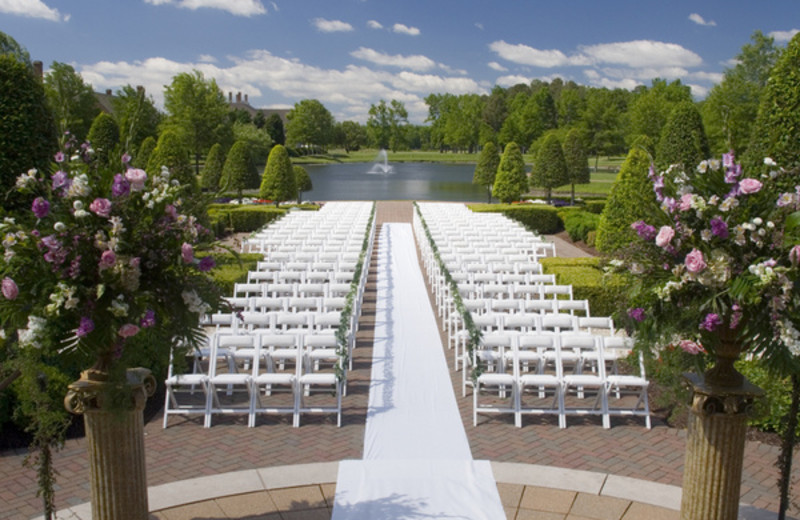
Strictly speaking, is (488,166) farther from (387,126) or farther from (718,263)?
(387,126)

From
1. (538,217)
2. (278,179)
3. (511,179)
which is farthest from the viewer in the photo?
(511,179)

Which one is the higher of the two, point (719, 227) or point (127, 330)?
point (719, 227)

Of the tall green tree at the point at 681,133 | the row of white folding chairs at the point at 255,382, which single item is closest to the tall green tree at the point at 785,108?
the row of white folding chairs at the point at 255,382

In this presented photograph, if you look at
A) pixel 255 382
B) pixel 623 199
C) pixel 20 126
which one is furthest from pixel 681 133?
pixel 20 126

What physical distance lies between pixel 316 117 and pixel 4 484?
361 ft

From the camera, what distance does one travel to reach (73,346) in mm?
3902

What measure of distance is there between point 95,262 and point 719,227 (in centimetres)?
365

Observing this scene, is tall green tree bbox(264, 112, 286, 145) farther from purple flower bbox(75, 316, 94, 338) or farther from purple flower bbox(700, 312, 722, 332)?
purple flower bbox(700, 312, 722, 332)

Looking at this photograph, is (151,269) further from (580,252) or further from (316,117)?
(316,117)

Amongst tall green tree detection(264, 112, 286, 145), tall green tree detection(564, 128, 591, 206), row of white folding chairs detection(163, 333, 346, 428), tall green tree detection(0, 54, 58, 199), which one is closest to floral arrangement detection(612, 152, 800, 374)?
row of white folding chairs detection(163, 333, 346, 428)

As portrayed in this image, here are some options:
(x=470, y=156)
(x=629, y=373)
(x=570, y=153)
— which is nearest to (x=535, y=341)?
(x=629, y=373)

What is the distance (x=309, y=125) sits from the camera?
11019cm

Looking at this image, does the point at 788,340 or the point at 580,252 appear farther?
the point at 580,252

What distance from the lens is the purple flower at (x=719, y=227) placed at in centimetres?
382
